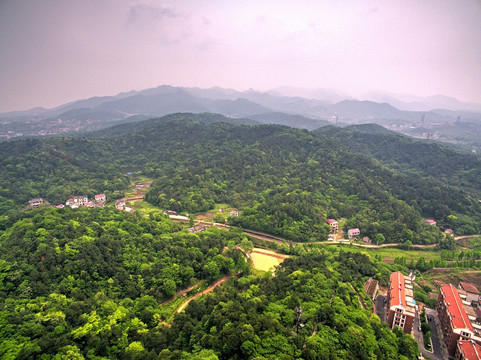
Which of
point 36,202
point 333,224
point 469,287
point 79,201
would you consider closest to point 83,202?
point 79,201

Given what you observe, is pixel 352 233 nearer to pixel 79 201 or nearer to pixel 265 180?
pixel 265 180

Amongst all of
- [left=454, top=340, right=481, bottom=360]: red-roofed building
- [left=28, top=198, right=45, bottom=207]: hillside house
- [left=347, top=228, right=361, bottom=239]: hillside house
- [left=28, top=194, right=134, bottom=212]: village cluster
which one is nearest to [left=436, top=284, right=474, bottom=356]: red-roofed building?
[left=454, top=340, right=481, bottom=360]: red-roofed building

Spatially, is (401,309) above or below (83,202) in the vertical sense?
above

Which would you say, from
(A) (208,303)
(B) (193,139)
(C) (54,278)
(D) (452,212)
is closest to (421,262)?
(D) (452,212)

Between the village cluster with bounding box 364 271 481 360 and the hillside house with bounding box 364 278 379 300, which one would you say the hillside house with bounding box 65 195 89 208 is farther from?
the village cluster with bounding box 364 271 481 360

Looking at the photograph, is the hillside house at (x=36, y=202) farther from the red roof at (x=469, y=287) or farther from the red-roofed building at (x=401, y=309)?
the red roof at (x=469, y=287)

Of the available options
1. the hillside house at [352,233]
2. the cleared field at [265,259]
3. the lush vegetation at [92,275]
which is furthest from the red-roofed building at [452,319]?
the lush vegetation at [92,275]
